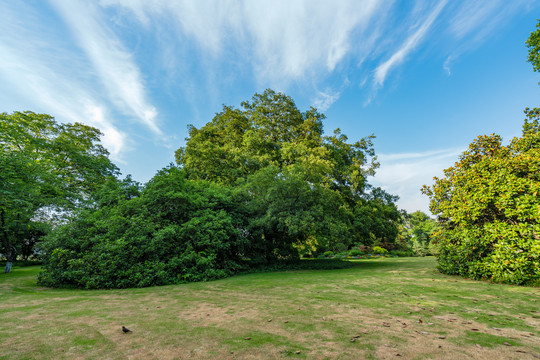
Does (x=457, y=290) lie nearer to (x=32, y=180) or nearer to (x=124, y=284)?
(x=124, y=284)

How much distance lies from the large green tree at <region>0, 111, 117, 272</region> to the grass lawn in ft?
25.3

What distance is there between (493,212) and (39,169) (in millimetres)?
19008

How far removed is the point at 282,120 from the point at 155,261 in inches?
576

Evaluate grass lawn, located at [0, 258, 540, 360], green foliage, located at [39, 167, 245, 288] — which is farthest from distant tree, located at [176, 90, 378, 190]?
grass lawn, located at [0, 258, 540, 360]

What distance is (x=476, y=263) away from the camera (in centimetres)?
696

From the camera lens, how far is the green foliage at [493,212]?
5957mm

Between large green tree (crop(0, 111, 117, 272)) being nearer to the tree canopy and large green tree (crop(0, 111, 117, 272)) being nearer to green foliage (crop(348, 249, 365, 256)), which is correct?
the tree canopy

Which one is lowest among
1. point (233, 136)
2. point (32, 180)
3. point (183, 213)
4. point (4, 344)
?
point (4, 344)

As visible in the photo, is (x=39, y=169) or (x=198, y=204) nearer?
(x=198, y=204)

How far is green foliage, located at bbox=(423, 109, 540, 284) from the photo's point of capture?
5.96m

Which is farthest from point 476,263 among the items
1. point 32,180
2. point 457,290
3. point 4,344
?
point 32,180

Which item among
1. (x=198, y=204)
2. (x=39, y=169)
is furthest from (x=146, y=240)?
(x=39, y=169)

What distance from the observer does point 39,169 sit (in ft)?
39.5

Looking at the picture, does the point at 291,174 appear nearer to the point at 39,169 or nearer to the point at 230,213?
the point at 230,213
